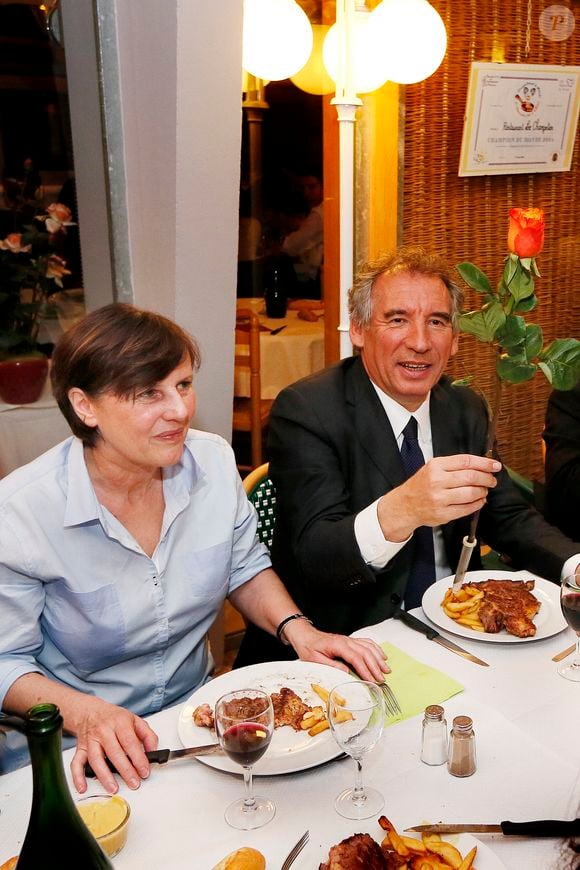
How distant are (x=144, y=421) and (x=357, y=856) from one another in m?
0.84

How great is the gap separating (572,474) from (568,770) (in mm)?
1530

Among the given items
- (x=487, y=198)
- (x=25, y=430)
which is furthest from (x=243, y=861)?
(x=487, y=198)

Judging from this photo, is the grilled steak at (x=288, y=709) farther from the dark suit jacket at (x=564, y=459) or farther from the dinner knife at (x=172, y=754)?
the dark suit jacket at (x=564, y=459)

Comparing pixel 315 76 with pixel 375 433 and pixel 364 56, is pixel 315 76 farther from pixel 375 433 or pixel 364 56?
pixel 375 433

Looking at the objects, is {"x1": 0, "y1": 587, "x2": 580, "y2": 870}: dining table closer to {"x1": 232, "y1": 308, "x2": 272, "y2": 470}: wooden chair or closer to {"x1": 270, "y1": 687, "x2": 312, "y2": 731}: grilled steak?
{"x1": 270, "y1": 687, "x2": 312, "y2": 731}: grilled steak

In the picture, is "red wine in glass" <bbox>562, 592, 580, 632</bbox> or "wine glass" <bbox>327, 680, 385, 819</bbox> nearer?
"wine glass" <bbox>327, 680, 385, 819</bbox>

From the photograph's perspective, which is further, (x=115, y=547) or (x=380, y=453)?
(x=380, y=453)

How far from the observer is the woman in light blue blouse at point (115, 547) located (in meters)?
1.50

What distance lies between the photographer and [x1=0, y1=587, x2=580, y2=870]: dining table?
3.49 feet

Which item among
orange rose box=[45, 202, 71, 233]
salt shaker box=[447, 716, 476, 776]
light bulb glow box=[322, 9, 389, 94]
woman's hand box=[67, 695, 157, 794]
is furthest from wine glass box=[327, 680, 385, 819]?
light bulb glow box=[322, 9, 389, 94]

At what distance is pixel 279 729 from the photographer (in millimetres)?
1300

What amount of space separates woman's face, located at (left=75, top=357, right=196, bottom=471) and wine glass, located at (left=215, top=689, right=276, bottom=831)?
0.53 meters

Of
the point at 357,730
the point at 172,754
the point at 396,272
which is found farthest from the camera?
the point at 396,272

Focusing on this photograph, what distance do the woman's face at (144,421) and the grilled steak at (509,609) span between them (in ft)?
2.24
